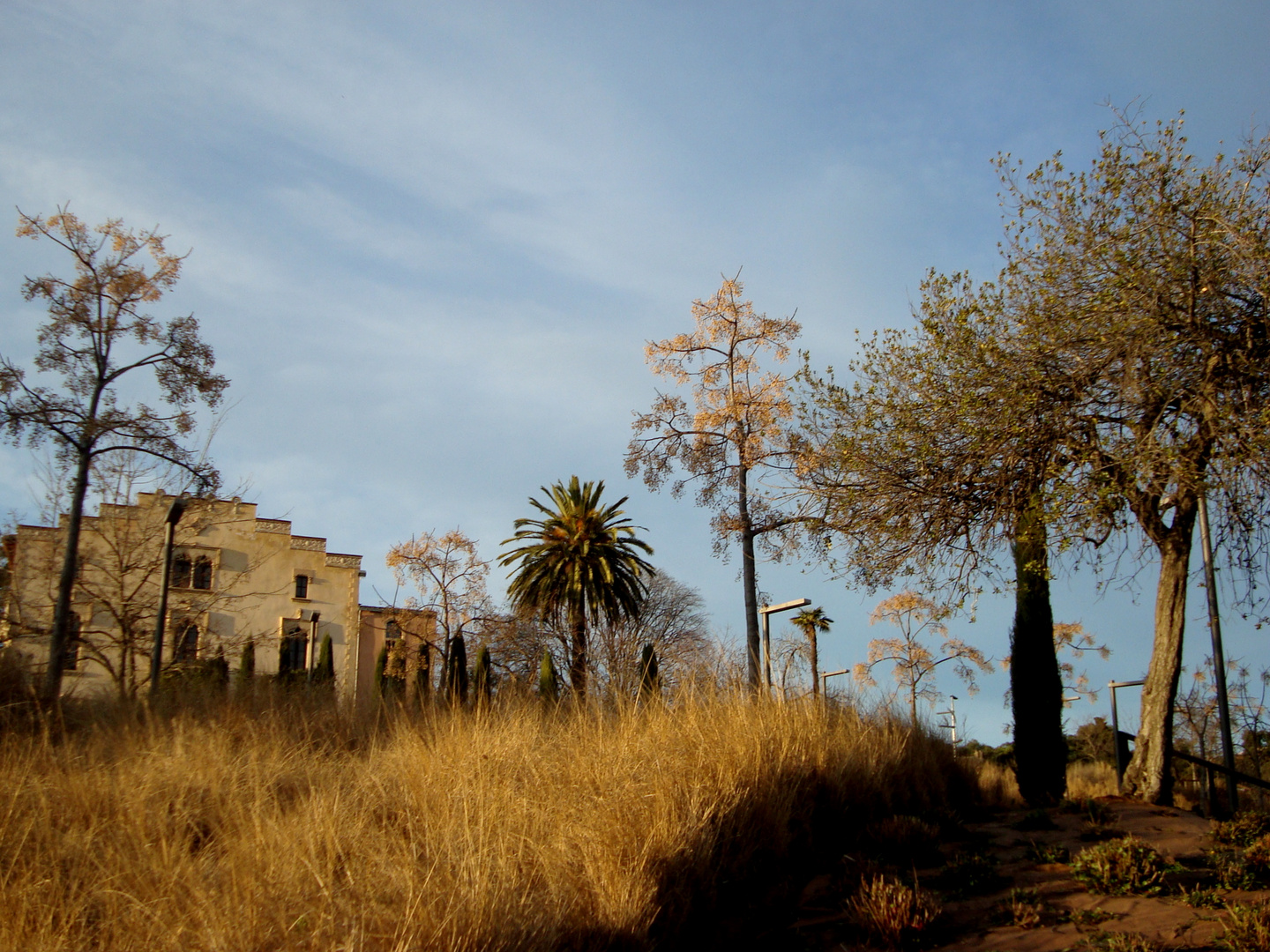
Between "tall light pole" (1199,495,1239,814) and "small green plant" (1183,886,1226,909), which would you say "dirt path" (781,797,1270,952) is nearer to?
"small green plant" (1183,886,1226,909)

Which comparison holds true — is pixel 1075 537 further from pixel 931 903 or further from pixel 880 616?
pixel 880 616

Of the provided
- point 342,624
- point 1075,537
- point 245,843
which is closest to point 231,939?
point 245,843

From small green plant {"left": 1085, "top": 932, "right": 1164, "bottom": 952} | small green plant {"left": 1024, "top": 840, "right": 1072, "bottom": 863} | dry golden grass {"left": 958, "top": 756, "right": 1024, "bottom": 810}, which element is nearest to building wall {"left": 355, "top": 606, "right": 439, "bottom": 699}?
small green plant {"left": 1024, "top": 840, "right": 1072, "bottom": 863}

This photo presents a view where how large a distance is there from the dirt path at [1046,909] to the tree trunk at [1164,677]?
8.90 ft

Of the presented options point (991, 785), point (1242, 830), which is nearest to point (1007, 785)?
point (991, 785)

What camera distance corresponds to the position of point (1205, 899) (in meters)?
7.91

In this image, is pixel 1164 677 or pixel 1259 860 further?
pixel 1164 677

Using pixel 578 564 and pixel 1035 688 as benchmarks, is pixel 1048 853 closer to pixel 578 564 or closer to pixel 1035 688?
pixel 1035 688

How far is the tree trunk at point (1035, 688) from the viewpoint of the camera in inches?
658

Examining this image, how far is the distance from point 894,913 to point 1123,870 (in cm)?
235

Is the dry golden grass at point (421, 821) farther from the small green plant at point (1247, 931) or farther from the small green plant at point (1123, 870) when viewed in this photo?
the small green plant at point (1247, 931)

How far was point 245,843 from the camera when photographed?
6258 millimetres

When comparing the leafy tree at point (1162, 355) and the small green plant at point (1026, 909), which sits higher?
the leafy tree at point (1162, 355)

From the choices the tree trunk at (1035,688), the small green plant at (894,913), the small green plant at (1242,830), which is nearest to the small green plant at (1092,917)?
the small green plant at (894,913)
